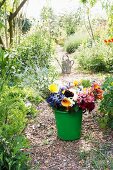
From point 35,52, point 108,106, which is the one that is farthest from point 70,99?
point 35,52

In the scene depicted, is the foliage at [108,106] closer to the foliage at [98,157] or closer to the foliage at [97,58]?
the foliage at [98,157]

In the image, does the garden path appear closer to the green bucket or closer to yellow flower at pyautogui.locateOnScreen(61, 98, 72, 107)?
the green bucket

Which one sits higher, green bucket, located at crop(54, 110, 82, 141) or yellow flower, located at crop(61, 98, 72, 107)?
yellow flower, located at crop(61, 98, 72, 107)

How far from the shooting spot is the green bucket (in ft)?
12.0

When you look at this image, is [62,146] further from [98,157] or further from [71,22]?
[71,22]

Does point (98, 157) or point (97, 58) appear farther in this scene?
point (97, 58)

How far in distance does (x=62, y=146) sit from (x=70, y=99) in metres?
0.54

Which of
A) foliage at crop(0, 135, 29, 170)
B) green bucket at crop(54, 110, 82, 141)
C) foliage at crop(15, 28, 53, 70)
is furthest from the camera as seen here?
foliage at crop(15, 28, 53, 70)

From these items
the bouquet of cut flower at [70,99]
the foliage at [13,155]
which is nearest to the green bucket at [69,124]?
the bouquet of cut flower at [70,99]

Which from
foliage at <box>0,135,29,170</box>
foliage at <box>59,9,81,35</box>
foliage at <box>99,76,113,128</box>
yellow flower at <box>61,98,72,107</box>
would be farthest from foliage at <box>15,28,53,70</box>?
foliage at <box>59,9,81,35</box>

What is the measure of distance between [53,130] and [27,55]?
289cm

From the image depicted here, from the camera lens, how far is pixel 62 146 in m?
3.65

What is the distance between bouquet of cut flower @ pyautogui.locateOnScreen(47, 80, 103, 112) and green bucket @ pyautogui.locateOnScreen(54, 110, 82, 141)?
0.23 feet

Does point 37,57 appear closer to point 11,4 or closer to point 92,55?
point 11,4
